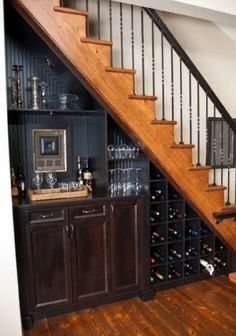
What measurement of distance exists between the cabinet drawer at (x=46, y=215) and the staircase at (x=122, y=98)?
3.09 feet

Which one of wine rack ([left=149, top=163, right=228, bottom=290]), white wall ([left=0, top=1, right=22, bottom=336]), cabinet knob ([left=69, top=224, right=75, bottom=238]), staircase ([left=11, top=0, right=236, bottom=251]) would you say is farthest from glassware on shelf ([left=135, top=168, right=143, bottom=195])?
white wall ([left=0, top=1, right=22, bottom=336])

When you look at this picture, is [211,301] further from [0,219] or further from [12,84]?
[12,84]

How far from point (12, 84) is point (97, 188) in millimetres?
1264

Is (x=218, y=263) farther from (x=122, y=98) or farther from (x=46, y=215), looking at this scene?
(x=122, y=98)

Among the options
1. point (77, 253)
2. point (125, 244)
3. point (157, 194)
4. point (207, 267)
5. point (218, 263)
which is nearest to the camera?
point (77, 253)

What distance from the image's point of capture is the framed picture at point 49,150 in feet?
8.95

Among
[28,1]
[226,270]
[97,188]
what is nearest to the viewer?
[28,1]

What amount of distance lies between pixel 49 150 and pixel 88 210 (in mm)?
768

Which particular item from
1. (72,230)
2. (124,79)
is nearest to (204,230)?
(72,230)

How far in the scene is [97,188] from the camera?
2824mm

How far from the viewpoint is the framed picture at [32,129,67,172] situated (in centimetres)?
273

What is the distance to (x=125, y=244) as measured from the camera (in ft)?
8.59

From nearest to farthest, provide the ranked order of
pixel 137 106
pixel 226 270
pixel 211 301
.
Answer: pixel 137 106 → pixel 211 301 → pixel 226 270

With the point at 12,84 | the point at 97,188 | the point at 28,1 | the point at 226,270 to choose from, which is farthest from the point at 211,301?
the point at 28,1
